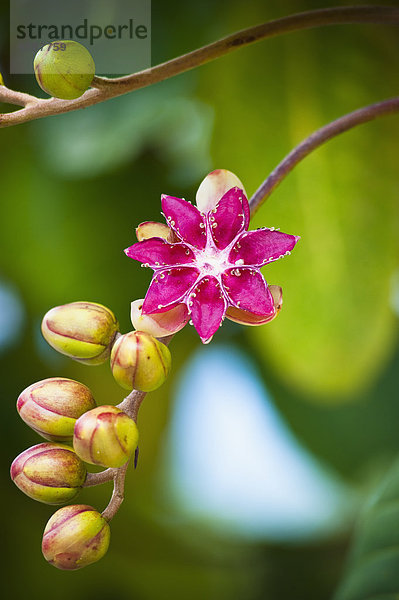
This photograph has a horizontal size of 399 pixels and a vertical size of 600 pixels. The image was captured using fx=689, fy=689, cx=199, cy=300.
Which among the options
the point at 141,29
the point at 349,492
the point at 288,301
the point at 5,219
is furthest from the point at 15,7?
the point at 349,492

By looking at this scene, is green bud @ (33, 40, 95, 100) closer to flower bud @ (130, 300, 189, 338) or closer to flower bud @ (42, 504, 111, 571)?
flower bud @ (130, 300, 189, 338)

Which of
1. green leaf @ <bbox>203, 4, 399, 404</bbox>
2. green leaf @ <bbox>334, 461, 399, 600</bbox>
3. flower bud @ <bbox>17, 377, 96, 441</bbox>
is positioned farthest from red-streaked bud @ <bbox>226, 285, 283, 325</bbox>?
green leaf @ <bbox>203, 4, 399, 404</bbox>

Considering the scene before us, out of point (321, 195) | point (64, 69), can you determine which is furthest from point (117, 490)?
point (321, 195)

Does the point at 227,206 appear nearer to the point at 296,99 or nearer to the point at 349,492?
the point at 296,99

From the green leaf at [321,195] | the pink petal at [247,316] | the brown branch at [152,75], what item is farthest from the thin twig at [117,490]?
the green leaf at [321,195]

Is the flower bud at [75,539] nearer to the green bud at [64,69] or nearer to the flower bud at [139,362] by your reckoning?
the flower bud at [139,362]

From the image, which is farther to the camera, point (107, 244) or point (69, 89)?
point (107, 244)
